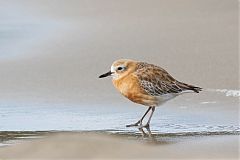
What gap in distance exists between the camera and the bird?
26.5ft

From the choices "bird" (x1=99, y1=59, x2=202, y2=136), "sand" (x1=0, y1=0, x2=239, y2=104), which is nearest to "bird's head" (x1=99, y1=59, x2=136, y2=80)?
"bird" (x1=99, y1=59, x2=202, y2=136)

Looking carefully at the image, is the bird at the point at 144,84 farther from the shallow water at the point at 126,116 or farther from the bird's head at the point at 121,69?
the shallow water at the point at 126,116

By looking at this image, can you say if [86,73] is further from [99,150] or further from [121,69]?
[99,150]

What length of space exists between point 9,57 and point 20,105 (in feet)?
8.68

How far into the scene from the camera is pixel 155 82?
26.8ft

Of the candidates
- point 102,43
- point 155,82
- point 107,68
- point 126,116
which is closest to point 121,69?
point 155,82

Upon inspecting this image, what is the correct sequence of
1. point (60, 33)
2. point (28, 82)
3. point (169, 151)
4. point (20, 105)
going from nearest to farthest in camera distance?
point (169, 151)
point (20, 105)
point (28, 82)
point (60, 33)

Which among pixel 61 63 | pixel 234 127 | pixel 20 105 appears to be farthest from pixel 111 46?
pixel 234 127

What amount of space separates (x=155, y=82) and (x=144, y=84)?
5.0 inches

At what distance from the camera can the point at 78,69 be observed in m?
10.9

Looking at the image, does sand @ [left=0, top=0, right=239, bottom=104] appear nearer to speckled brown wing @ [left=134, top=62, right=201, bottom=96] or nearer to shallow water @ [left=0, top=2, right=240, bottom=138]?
shallow water @ [left=0, top=2, right=240, bottom=138]

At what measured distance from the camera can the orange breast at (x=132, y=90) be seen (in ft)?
26.5

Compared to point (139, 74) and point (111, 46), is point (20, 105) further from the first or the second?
point (111, 46)

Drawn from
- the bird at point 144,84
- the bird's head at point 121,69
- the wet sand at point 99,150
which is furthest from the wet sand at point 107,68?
the bird's head at point 121,69
